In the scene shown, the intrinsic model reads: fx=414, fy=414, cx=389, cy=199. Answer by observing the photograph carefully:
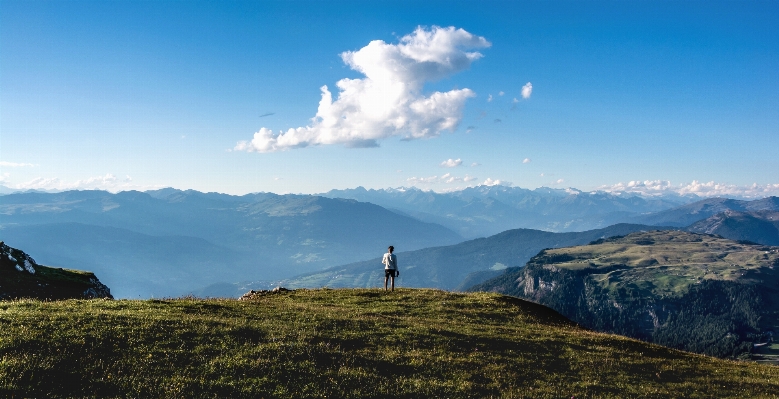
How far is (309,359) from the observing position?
19.4m

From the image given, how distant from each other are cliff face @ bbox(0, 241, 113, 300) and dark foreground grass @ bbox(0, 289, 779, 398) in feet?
45.0

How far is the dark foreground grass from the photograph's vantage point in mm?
16219

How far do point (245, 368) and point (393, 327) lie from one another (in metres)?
10.6

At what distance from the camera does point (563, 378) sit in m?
20.3

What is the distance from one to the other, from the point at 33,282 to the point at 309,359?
33825 millimetres

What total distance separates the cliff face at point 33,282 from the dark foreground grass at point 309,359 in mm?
13725

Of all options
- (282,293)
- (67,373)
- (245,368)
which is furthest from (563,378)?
(282,293)

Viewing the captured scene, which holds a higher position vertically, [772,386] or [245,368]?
[245,368]

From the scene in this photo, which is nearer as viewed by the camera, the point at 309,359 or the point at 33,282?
the point at 309,359

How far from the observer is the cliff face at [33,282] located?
34969 mm

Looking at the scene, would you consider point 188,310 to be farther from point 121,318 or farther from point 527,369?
point 527,369

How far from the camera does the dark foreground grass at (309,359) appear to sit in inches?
639

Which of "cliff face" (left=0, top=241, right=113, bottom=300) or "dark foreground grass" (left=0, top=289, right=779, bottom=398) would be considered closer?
"dark foreground grass" (left=0, top=289, right=779, bottom=398)

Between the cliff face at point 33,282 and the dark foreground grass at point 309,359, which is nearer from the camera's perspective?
the dark foreground grass at point 309,359
